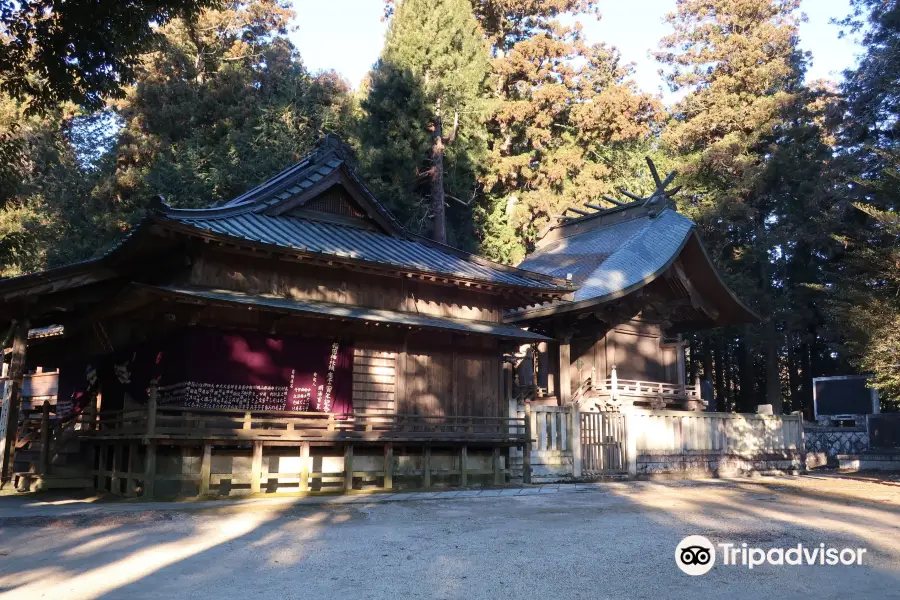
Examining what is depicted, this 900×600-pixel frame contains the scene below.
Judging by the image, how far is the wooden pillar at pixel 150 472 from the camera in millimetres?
12422

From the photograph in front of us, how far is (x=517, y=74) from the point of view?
126 ft

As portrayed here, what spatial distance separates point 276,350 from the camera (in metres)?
14.7

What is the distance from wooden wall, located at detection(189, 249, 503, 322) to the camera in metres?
14.5

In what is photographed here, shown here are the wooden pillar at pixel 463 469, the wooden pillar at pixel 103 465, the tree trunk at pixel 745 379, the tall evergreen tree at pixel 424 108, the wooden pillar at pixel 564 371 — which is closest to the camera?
the wooden pillar at pixel 103 465

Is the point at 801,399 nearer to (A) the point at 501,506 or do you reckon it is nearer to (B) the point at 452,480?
(B) the point at 452,480

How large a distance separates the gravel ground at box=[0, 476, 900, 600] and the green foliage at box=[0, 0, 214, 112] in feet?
21.8

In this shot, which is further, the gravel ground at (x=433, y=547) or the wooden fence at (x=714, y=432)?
the wooden fence at (x=714, y=432)

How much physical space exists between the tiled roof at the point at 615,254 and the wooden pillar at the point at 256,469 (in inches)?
416

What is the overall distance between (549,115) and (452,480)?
24732mm

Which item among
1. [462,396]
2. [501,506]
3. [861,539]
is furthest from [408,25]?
[861,539]

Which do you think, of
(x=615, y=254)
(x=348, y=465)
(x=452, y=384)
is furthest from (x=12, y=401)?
(x=615, y=254)

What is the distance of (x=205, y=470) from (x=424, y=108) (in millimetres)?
23039

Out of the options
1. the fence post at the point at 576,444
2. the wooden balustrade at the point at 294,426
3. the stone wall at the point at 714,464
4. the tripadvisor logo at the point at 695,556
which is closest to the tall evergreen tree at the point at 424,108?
the stone wall at the point at 714,464

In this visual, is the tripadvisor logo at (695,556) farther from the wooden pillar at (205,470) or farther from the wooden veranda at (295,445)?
the wooden pillar at (205,470)
